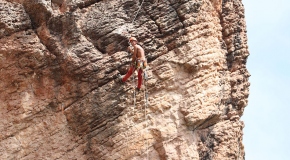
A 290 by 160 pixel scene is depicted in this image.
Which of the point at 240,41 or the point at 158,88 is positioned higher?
the point at 240,41

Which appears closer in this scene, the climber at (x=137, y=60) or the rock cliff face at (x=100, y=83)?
the climber at (x=137, y=60)

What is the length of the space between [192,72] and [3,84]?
531 centimetres

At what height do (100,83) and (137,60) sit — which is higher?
(137,60)

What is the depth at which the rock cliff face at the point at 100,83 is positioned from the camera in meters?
13.2

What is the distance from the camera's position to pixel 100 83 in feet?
43.4

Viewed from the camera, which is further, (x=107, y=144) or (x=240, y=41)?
(x=240, y=41)

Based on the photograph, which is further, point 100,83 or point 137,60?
point 100,83

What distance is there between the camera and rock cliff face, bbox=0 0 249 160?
13.2 meters

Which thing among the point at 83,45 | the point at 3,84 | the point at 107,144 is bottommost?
the point at 107,144

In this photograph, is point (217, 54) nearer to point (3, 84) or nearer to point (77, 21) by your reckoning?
point (77, 21)

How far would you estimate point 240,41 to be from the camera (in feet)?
51.8

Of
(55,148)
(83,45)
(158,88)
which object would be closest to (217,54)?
(158,88)

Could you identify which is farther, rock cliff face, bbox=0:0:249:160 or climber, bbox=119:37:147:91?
rock cliff face, bbox=0:0:249:160

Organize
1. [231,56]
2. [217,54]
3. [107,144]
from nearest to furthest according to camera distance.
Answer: [107,144] → [217,54] → [231,56]
